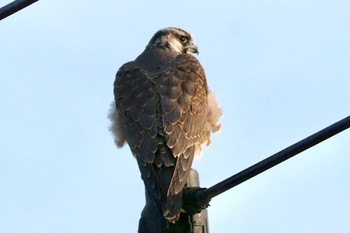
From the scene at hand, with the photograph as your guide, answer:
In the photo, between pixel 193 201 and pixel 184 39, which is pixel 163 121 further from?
pixel 184 39

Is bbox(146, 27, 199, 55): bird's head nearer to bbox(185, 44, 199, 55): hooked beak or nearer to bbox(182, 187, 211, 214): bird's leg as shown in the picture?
bbox(185, 44, 199, 55): hooked beak

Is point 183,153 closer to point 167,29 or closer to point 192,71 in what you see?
point 192,71

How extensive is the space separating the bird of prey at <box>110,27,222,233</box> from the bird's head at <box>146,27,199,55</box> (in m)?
0.43

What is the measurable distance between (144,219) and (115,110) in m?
3.15

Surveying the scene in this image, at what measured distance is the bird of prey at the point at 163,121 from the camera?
6082 mm

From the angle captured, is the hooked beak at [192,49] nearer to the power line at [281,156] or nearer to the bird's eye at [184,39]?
the bird's eye at [184,39]

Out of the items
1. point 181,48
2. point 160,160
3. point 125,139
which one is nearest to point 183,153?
point 160,160

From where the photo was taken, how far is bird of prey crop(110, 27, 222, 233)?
239 inches

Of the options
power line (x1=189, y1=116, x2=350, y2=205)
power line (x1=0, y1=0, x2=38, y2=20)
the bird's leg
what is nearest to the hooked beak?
the bird's leg

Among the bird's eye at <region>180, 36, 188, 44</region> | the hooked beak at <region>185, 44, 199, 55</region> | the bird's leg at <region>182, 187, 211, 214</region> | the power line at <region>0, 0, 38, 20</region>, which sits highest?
the bird's eye at <region>180, 36, 188, 44</region>

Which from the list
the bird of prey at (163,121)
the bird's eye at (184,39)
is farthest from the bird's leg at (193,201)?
the bird's eye at (184,39)

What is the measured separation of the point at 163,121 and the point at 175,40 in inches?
126

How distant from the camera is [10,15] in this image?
5.13 metres

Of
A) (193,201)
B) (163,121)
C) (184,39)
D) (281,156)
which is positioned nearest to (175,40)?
(184,39)
